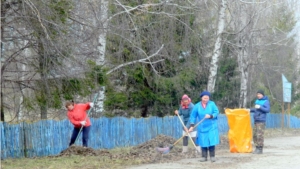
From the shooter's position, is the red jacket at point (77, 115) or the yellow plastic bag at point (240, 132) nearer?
the red jacket at point (77, 115)

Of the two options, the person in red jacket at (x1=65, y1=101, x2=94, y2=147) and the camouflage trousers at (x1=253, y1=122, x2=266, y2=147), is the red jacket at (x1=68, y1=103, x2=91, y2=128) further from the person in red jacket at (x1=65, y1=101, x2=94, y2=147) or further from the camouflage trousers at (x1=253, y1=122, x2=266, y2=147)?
the camouflage trousers at (x1=253, y1=122, x2=266, y2=147)

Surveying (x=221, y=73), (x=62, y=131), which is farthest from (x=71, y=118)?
(x=221, y=73)

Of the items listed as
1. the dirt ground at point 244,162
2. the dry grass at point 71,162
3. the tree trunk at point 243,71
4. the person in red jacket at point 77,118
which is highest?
the tree trunk at point 243,71

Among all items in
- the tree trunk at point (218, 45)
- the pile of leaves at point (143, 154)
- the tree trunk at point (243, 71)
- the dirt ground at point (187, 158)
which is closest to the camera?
the dirt ground at point (187, 158)

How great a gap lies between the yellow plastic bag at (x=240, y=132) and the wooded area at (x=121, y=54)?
3623 mm

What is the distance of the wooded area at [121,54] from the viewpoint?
13.3 m

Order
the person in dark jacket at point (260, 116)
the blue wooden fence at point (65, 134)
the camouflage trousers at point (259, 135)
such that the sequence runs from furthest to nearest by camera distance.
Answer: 1. the person in dark jacket at point (260, 116)
2. the camouflage trousers at point (259, 135)
3. the blue wooden fence at point (65, 134)

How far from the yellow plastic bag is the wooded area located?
11.9ft

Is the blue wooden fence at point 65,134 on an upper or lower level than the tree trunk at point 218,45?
lower

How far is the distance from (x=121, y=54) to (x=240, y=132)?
6080 millimetres

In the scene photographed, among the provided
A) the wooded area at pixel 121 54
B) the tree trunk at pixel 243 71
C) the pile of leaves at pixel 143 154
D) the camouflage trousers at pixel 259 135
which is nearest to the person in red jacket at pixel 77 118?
the wooded area at pixel 121 54

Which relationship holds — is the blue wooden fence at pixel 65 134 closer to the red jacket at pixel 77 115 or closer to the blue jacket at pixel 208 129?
the red jacket at pixel 77 115

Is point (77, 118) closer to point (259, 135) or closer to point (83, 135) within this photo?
point (83, 135)

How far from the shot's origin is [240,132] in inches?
653
